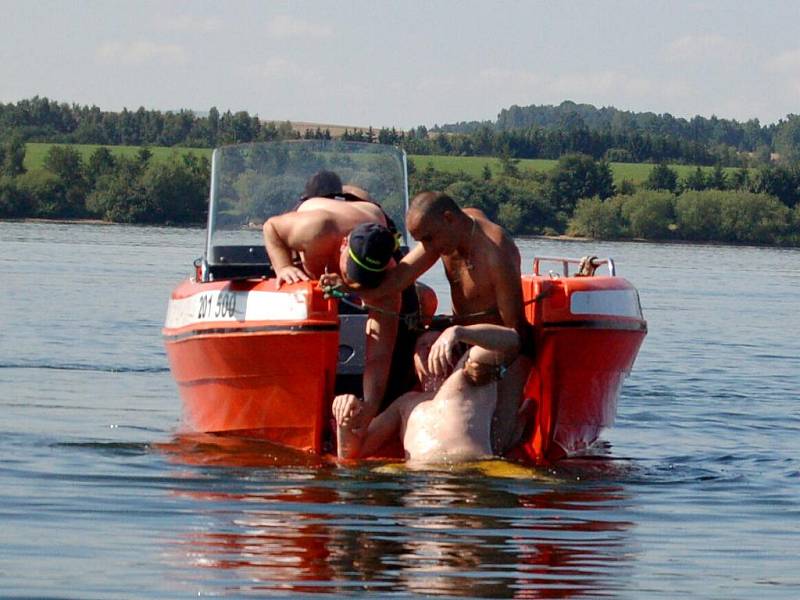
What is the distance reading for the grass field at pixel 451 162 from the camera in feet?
244

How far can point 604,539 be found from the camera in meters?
7.68

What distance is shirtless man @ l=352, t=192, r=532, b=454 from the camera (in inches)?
349

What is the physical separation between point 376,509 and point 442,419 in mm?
1080

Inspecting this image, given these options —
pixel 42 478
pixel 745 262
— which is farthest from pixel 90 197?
pixel 42 478

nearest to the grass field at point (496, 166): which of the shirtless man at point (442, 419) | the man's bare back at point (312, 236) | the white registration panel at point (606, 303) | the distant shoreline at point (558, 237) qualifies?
the distant shoreline at point (558, 237)

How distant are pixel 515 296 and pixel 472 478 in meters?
0.98

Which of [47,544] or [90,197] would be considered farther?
[90,197]

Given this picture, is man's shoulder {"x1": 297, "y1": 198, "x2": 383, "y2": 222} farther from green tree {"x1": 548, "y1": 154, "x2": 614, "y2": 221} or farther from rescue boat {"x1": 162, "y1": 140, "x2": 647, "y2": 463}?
green tree {"x1": 548, "y1": 154, "x2": 614, "y2": 221}

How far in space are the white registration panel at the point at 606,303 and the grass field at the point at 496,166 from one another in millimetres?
60690

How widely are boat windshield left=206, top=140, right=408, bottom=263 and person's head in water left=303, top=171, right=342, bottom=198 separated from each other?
0.54 meters

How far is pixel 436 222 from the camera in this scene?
8867 millimetres

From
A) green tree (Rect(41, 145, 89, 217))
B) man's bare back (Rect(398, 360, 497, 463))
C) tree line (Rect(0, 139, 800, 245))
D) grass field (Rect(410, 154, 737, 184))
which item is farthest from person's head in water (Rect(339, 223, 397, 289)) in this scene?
grass field (Rect(410, 154, 737, 184))

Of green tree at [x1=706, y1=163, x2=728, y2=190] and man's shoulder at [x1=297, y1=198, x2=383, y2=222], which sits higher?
green tree at [x1=706, y1=163, x2=728, y2=190]

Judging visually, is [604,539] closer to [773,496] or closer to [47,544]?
[773,496]
